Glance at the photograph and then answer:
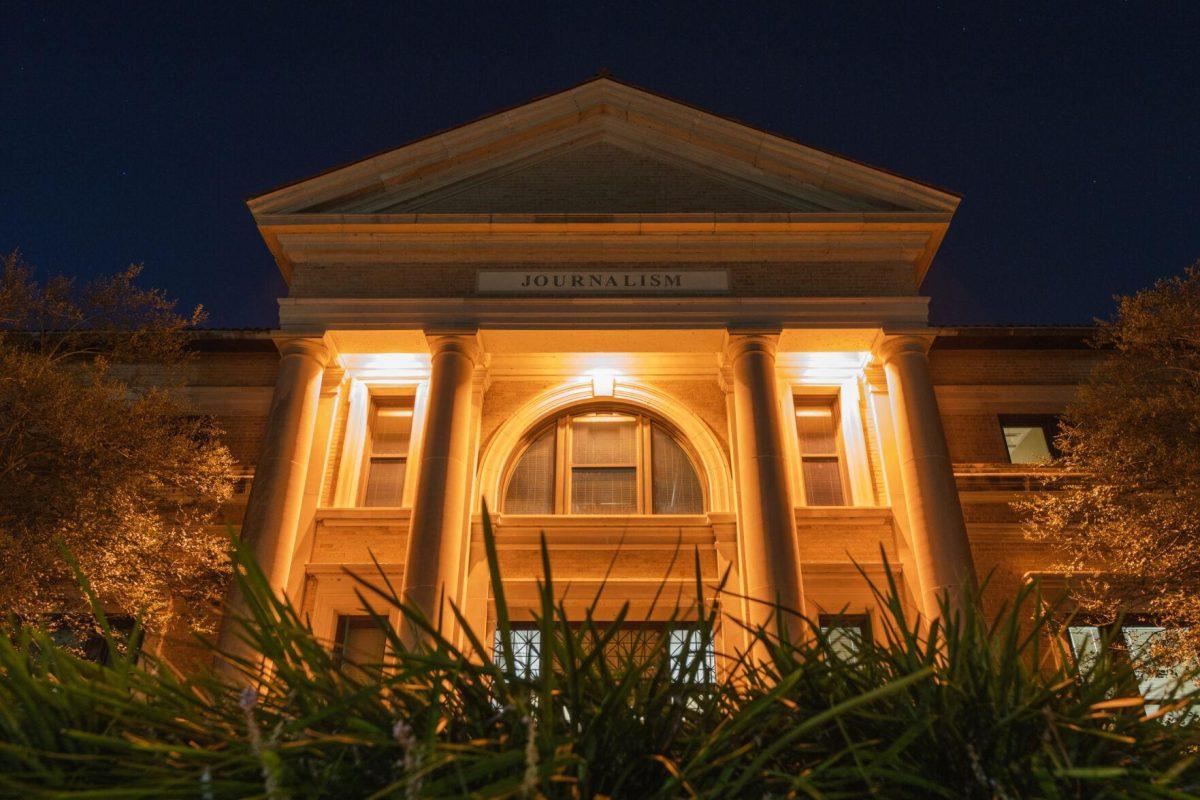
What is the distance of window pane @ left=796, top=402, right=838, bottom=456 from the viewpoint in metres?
16.1

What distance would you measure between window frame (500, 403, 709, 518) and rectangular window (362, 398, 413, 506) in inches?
83.2

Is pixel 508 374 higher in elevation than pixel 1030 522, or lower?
higher

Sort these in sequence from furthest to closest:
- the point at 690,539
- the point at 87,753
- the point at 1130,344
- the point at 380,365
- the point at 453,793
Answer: the point at 380,365
the point at 690,539
the point at 1130,344
the point at 87,753
the point at 453,793

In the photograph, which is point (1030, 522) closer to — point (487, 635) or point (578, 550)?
point (578, 550)

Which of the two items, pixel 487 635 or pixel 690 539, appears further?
pixel 690 539

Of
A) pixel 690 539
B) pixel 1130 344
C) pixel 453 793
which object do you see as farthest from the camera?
pixel 690 539

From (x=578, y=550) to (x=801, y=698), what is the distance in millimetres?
12957

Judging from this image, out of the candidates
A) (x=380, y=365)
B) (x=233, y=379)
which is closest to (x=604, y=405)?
(x=380, y=365)

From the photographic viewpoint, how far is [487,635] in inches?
527

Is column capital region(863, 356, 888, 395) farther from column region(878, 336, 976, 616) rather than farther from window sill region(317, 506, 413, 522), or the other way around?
window sill region(317, 506, 413, 522)

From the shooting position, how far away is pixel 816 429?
1628cm

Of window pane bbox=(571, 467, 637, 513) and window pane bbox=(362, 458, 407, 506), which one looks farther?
window pane bbox=(362, 458, 407, 506)

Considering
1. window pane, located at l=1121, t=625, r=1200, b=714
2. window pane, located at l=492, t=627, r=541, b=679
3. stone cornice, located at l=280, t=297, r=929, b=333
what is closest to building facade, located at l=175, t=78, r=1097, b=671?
stone cornice, located at l=280, t=297, r=929, b=333

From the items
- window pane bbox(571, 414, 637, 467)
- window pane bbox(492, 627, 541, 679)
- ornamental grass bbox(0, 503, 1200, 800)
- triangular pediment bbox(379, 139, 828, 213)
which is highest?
triangular pediment bbox(379, 139, 828, 213)
